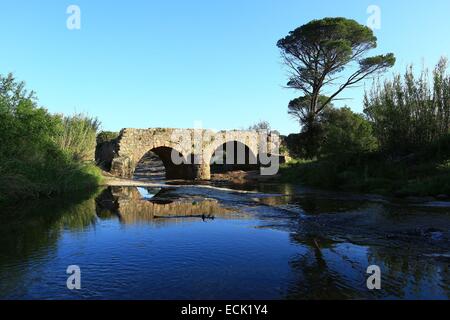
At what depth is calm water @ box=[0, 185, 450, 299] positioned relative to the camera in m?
3.89

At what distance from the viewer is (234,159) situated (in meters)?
34.8

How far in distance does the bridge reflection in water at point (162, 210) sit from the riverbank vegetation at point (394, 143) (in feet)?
18.7

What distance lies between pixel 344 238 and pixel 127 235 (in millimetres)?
3420

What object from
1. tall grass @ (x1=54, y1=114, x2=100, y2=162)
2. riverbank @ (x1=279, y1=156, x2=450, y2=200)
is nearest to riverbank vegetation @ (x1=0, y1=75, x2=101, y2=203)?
tall grass @ (x1=54, y1=114, x2=100, y2=162)

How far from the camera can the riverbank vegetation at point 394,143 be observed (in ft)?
44.4

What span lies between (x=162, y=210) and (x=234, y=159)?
25216 mm

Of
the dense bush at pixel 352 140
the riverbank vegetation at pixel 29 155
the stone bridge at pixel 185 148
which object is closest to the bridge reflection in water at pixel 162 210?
the riverbank vegetation at pixel 29 155

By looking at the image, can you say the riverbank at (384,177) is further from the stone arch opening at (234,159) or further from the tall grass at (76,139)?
the stone arch opening at (234,159)

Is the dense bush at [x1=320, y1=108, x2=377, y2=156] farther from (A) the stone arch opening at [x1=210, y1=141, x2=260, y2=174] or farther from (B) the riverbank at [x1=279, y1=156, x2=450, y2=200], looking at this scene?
(A) the stone arch opening at [x1=210, y1=141, x2=260, y2=174]

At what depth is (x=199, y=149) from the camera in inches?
1024

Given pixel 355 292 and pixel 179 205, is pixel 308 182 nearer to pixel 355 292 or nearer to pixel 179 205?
pixel 179 205

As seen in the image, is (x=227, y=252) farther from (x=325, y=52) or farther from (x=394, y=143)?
(x=325, y=52)

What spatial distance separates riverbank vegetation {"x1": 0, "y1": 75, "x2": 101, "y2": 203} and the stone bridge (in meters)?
8.02
